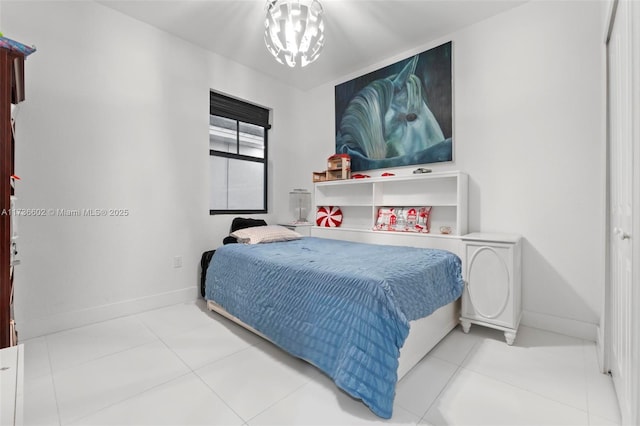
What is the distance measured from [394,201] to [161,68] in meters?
2.70

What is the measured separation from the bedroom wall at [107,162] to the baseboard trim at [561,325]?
10.0ft

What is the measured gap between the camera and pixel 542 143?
2.30 metres

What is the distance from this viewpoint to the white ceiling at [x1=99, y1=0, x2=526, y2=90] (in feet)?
7.91

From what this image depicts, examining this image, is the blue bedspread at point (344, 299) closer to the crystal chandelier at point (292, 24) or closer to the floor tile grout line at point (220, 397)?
the floor tile grout line at point (220, 397)

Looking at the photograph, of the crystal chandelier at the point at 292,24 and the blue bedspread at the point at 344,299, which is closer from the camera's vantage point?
the blue bedspread at the point at 344,299

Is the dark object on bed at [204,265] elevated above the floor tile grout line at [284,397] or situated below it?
above

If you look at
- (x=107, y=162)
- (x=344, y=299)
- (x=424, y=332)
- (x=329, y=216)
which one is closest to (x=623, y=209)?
(x=424, y=332)

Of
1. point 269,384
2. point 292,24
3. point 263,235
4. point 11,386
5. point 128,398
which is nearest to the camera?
point 11,386

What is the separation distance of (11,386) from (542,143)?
3.16 m

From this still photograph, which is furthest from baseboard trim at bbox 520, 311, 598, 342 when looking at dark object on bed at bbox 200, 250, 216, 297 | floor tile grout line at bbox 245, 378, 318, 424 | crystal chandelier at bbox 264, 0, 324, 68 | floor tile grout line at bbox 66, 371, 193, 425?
dark object on bed at bbox 200, 250, 216, 297

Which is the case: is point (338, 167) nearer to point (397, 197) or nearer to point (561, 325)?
point (397, 197)

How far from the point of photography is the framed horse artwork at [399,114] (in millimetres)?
2781

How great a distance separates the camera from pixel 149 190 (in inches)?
107

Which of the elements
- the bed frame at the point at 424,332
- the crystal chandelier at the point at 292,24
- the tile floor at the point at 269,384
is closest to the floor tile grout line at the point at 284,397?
the tile floor at the point at 269,384
